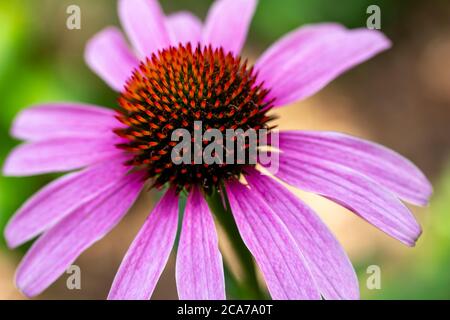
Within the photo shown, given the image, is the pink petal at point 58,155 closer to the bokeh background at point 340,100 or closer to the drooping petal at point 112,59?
the drooping petal at point 112,59

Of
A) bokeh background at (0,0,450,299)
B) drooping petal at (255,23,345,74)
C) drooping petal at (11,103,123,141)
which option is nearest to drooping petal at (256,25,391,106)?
drooping petal at (255,23,345,74)

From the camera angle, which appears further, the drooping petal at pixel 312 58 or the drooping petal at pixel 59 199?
the drooping petal at pixel 312 58

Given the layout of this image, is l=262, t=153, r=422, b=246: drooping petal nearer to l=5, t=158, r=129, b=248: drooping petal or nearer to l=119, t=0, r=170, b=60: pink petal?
Result: l=5, t=158, r=129, b=248: drooping petal

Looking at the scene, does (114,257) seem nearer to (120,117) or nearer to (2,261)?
(2,261)

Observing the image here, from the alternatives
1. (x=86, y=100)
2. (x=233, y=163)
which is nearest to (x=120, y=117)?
(x=233, y=163)

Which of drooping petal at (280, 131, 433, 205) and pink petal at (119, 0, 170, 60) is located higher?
pink petal at (119, 0, 170, 60)

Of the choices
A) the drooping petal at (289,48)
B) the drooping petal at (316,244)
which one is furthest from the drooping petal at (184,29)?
the drooping petal at (316,244)
